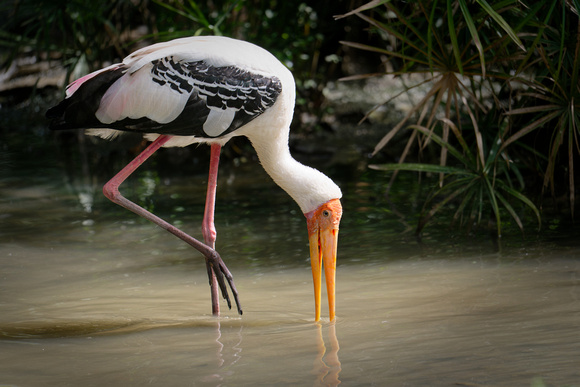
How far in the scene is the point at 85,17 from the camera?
8320 millimetres

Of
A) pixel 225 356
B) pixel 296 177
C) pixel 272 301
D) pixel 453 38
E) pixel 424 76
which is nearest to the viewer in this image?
pixel 225 356

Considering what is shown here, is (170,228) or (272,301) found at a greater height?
(170,228)

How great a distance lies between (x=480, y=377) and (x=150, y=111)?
7.41 feet

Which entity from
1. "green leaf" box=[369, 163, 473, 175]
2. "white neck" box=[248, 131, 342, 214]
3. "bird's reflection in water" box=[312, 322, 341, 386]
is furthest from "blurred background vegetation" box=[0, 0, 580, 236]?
"bird's reflection in water" box=[312, 322, 341, 386]

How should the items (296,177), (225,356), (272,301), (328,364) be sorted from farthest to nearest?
1. (296,177)
2. (272,301)
3. (225,356)
4. (328,364)

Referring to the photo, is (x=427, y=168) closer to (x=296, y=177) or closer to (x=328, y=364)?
(x=296, y=177)

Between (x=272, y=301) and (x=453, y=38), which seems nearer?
(x=272, y=301)

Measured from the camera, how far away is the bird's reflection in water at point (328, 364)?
282 cm

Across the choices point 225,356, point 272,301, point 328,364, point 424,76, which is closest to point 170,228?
point 272,301

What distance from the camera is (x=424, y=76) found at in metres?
6.81

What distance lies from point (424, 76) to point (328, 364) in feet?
13.9

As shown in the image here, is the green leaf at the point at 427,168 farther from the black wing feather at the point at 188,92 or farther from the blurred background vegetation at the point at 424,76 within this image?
the black wing feather at the point at 188,92

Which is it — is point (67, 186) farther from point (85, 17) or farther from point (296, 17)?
point (296, 17)

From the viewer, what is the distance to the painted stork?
4156 mm
